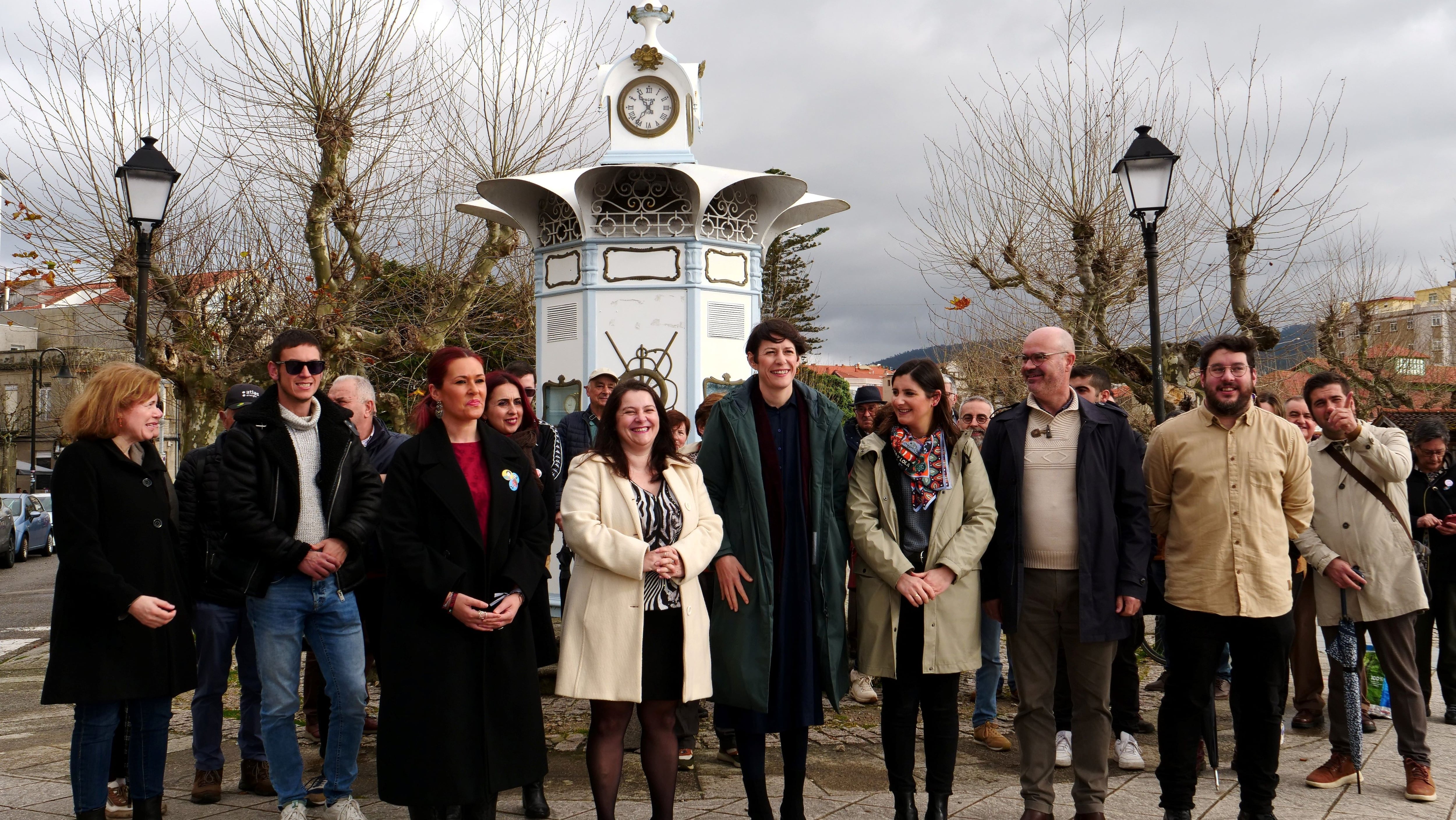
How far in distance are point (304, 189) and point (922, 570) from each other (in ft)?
40.7

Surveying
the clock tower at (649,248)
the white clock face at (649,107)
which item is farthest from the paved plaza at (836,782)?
the white clock face at (649,107)

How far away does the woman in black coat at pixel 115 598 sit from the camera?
13.2 ft

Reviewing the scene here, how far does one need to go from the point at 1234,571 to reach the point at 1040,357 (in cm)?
115

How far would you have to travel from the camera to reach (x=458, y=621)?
12.9ft

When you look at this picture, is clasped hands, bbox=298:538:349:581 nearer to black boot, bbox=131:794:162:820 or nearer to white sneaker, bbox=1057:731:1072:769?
black boot, bbox=131:794:162:820

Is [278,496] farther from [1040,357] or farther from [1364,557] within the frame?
[1364,557]

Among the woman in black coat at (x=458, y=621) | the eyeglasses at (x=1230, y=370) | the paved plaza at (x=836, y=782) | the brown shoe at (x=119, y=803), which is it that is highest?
the eyeglasses at (x=1230, y=370)

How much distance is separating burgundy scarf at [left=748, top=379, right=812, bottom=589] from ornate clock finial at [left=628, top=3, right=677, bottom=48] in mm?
5533

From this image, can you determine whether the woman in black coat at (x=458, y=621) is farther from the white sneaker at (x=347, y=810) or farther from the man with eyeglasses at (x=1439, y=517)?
the man with eyeglasses at (x=1439, y=517)

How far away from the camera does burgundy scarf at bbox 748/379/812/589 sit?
4.36 meters

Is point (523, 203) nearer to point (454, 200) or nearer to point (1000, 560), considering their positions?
point (1000, 560)

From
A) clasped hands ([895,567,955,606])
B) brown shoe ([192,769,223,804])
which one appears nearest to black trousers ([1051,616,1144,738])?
clasped hands ([895,567,955,606])

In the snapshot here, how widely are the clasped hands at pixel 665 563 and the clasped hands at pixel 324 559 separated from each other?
4.29ft

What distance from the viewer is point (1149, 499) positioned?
15.2 ft
